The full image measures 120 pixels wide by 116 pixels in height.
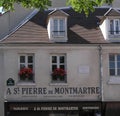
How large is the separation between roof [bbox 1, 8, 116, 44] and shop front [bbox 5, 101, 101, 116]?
348 centimetres

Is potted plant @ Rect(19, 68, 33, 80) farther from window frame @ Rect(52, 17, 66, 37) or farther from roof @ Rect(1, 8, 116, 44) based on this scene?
window frame @ Rect(52, 17, 66, 37)

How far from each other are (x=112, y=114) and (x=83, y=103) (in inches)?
69.4

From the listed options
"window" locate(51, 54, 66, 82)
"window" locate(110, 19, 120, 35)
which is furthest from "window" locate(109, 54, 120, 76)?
"window" locate(51, 54, 66, 82)

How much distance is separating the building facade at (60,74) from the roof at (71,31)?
14 centimetres

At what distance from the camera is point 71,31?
95.6ft

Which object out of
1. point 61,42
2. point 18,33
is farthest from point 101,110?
point 18,33

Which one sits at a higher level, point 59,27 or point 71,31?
point 59,27

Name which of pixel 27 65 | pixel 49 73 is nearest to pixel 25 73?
pixel 27 65

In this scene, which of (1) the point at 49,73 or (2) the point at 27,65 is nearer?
(1) the point at 49,73

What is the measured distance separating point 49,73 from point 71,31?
3.33 metres

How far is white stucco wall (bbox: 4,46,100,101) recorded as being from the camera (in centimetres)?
2722

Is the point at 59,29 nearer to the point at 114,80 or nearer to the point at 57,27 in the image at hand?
the point at 57,27

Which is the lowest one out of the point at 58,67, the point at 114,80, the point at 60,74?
the point at 114,80

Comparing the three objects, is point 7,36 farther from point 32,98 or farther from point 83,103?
point 83,103
